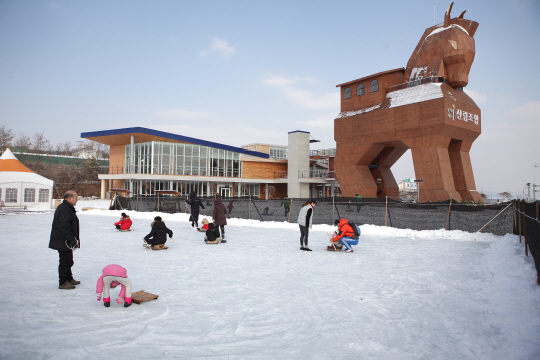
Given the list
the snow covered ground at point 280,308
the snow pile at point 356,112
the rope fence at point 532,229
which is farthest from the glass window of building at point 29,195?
the snow pile at point 356,112

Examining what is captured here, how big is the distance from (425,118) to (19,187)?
36.3 meters

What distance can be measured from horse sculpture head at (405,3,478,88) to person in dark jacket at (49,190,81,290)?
3577 cm

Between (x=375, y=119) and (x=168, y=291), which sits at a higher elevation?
(x=375, y=119)

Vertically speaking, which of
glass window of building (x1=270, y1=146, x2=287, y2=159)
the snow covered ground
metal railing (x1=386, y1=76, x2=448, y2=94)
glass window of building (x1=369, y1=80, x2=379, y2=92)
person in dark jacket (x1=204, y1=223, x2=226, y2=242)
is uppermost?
glass window of building (x1=369, y1=80, x2=379, y2=92)

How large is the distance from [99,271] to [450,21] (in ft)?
131

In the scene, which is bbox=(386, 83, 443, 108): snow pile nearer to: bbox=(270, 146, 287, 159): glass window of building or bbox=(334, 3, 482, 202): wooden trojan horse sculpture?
bbox=(334, 3, 482, 202): wooden trojan horse sculpture

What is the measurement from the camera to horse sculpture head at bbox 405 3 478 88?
32.1m

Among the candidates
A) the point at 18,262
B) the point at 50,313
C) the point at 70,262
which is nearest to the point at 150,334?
the point at 50,313

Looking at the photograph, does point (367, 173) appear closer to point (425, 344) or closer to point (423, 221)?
point (423, 221)

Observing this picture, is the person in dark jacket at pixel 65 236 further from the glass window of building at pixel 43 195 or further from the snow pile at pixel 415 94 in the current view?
the snow pile at pixel 415 94

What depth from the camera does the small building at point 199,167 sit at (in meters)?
39.0

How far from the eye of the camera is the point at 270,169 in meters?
49.0

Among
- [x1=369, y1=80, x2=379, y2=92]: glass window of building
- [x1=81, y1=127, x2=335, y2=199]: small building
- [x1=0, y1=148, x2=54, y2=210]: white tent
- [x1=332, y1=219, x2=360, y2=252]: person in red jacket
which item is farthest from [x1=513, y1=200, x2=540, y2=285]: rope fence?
[x1=81, y1=127, x2=335, y2=199]: small building

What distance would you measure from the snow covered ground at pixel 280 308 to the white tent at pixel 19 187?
20027mm
